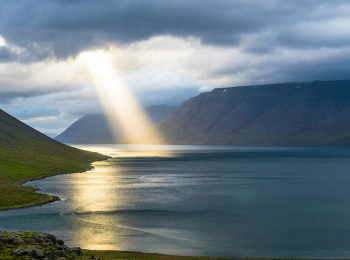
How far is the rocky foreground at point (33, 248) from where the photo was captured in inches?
1420

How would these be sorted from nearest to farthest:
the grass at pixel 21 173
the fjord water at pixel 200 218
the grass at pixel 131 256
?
1. the grass at pixel 131 256
2. the fjord water at pixel 200 218
3. the grass at pixel 21 173

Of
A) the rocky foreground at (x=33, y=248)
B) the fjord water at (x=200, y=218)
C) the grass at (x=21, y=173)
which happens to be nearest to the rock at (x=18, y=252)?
the rocky foreground at (x=33, y=248)

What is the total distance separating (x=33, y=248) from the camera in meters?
37.2

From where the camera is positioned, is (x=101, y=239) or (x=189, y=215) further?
(x=189, y=215)

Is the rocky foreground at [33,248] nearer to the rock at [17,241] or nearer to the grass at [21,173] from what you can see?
the rock at [17,241]

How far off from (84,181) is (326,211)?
306ft

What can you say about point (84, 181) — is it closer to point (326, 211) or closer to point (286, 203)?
point (286, 203)

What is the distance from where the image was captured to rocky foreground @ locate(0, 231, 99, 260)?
1420 inches

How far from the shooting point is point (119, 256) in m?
50.2

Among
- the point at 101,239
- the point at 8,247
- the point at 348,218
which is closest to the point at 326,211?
the point at 348,218

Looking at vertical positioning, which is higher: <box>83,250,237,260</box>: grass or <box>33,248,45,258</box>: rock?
<box>33,248,45,258</box>: rock

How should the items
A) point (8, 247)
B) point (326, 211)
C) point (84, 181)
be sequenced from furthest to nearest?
1. point (84, 181)
2. point (326, 211)
3. point (8, 247)

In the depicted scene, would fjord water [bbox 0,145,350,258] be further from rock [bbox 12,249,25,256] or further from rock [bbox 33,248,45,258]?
rock [bbox 12,249,25,256]

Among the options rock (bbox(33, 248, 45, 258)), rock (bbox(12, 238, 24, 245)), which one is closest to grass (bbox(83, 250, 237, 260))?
rock (bbox(12, 238, 24, 245))
